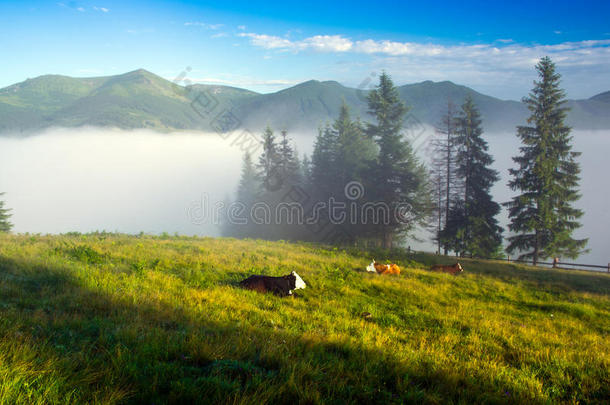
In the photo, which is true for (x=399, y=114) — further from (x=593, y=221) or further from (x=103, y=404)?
(x=593, y=221)

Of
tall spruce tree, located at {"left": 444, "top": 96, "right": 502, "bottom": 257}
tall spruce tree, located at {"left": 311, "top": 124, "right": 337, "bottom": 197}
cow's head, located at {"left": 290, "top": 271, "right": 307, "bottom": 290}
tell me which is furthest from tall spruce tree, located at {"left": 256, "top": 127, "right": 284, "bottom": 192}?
cow's head, located at {"left": 290, "top": 271, "right": 307, "bottom": 290}

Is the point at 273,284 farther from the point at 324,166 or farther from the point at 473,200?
the point at 324,166

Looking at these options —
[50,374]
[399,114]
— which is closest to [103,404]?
[50,374]

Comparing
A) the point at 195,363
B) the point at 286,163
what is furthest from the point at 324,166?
the point at 195,363

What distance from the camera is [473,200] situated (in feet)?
98.9

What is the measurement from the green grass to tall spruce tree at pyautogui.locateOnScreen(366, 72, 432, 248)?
23.9 metres

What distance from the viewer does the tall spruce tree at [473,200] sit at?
29672mm

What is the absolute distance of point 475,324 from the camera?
7.43 metres

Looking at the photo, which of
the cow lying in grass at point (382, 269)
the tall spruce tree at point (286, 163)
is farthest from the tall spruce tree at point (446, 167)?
the tall spruce tree at point (286, 163)

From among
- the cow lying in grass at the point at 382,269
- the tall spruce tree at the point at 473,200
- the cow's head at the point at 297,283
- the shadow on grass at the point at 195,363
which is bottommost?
the cow lying in grass at the point at 382,269

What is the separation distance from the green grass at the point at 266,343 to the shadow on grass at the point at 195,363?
19 mm

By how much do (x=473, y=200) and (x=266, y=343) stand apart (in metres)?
31.0

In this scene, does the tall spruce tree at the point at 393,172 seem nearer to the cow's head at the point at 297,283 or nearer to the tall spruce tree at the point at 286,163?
the tall spruce tree at the point at 286,163

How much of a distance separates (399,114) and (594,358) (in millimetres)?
33612
